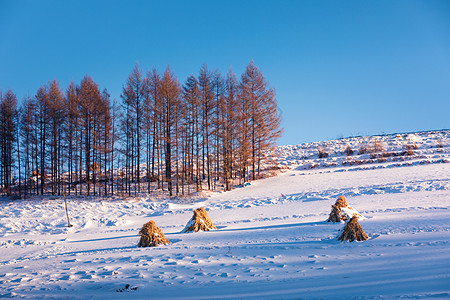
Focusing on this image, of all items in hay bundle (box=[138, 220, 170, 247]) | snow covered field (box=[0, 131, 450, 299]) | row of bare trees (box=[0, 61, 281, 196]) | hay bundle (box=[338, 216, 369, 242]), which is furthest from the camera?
row of bare trees (box=[0, 61, 281, 196])

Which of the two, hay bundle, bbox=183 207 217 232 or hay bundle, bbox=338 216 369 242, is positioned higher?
hay bundle, bbox=338 216 369 242

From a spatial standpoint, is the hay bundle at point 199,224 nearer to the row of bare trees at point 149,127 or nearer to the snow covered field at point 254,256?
the snow covered field at point 254,256

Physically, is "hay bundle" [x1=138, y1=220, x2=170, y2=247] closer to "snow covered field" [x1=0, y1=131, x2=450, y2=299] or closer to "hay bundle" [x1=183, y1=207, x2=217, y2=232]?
"snow covered field" [x1=0, y1=131, x2=450, y2=299]

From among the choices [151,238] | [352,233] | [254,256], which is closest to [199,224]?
[151,238]

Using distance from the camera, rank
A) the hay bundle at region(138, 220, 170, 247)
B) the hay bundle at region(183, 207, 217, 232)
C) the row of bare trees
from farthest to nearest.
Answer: the row of bare trees → the hay bundle at region(183, 207, 217, 232) → the hay bundle at region(138, 220, 170, 247)

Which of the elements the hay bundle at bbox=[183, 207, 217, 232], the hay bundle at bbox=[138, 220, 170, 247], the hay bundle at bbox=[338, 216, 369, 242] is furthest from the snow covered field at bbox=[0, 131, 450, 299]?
the hay bundle at bbox=[183, 207, 217, 232]

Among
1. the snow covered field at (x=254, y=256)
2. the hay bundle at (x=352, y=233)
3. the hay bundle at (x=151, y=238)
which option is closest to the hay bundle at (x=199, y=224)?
the snow covered field at (x=254, y=256)

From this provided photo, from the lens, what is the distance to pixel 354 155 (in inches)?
1358

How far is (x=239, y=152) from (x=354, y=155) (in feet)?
52.0

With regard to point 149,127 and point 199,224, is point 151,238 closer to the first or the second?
point 199,224

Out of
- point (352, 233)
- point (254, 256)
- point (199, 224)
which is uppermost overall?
point (352, 233)

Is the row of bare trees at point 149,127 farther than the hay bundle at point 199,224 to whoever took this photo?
Yes

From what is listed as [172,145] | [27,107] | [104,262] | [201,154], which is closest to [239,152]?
[201,154]

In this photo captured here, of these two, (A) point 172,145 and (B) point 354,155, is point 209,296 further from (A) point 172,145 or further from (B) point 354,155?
(B) point 354,155
